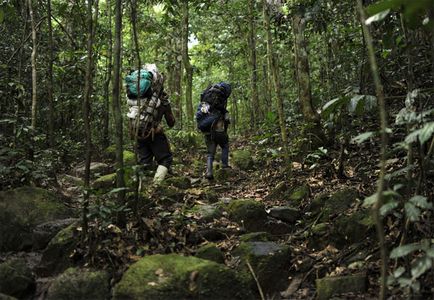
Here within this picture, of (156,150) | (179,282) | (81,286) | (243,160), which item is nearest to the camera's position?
(179,282)

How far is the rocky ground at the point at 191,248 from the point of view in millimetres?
3365

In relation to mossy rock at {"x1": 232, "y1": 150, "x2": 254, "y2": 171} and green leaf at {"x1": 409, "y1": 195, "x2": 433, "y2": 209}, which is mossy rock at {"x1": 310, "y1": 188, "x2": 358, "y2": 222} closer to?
green leaf at {"x1": 409, "y1": 195, "x2": 433, "y2": 209}

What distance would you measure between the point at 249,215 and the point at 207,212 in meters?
0.50

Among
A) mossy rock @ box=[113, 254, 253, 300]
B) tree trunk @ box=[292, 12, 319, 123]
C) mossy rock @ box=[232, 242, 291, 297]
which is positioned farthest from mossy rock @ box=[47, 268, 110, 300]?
tree trunk @ box=[292, 12, 319, 123]

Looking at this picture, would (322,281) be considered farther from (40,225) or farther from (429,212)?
(40,225)

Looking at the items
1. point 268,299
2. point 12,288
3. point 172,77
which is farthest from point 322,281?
point 172,77

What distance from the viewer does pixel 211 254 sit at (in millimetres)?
3996

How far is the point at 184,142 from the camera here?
39.9 feet

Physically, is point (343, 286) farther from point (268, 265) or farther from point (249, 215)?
point (249, 215)

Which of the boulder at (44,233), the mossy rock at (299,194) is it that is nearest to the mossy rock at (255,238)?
the mossy rock at (299,194)

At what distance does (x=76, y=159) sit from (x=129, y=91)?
414 centimetres

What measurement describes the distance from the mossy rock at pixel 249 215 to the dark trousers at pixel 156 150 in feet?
6.30

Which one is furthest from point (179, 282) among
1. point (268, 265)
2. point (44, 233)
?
point (44, 233)

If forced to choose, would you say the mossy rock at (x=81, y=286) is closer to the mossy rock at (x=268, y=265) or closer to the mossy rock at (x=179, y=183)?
the mossy rock at (x=268, y=265)
